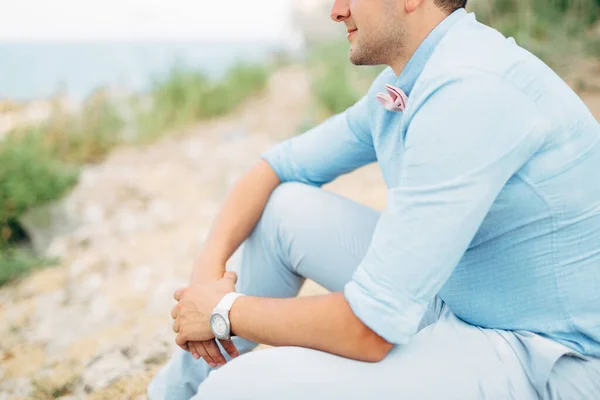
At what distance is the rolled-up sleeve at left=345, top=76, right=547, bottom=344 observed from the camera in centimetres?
106

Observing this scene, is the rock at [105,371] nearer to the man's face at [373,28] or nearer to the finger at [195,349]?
the finger at [195,349]

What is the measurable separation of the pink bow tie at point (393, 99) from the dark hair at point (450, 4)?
0.19m

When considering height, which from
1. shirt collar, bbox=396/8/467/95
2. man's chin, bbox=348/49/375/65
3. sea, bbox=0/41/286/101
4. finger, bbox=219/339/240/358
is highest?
sea, bbox=0/41/286/101

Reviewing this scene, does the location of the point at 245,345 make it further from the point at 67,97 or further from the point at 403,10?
the point at 67,97

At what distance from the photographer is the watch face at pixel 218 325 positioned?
1.35 meters

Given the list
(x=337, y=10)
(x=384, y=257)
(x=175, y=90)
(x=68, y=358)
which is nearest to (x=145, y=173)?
(x=175, y=90)

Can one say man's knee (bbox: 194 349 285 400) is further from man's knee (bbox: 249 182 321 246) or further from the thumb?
man's knee (bbox: 249 182 321 246)

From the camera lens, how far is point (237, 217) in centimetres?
173

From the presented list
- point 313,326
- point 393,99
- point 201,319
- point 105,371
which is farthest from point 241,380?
point 105,371

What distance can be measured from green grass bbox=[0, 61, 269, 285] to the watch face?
2.30 metres

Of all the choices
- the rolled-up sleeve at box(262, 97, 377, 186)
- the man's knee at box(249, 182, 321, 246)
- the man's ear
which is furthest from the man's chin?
the man's knee at box(249, 182, 321, 246)

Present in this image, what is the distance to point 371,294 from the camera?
43.5 inches

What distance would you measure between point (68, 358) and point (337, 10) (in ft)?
5.48

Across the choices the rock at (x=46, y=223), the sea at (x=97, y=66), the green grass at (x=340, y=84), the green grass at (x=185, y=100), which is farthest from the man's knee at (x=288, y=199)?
the sea at (x=97, y=66)
